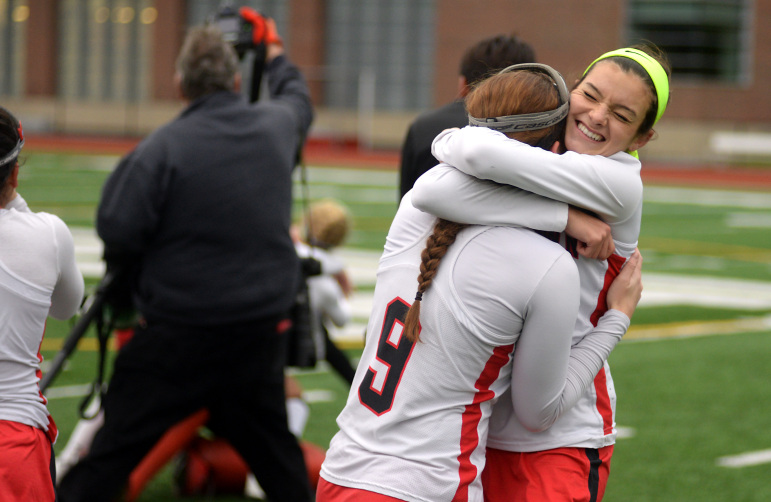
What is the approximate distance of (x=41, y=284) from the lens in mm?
2705

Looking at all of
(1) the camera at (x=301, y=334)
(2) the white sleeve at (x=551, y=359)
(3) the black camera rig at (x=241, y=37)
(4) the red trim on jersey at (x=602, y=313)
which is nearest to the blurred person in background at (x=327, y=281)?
(1) the camera at (x=301, y=334)

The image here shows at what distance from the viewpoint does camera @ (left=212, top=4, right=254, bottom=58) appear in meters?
4.67

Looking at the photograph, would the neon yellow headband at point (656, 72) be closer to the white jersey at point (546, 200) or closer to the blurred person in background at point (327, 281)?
the white jersey at point (546, 200)

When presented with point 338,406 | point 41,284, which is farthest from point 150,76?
point 41,284

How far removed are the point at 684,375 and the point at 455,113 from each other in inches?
185

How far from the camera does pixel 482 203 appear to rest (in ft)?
7.06

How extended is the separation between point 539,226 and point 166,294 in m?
2.11

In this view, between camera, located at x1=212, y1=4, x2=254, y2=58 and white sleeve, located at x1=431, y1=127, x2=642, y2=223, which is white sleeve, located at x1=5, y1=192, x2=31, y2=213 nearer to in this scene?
white sleeve, located at x1=431, y1=127, x2=642, y2=223

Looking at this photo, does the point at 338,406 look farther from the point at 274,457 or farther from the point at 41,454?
the point at 41,454

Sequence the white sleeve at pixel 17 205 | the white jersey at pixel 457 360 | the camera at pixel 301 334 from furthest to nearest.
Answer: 1. the camera at pixel 301 334
2. the white sleeve at pixel 17 205
3. the white jersey at pixel 457 360

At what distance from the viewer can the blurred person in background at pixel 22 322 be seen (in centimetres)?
264

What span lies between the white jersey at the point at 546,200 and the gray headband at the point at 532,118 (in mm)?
48

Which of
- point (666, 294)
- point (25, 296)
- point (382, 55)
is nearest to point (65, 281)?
point (25, 296)

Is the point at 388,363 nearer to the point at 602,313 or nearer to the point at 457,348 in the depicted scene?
the point at 457,348
